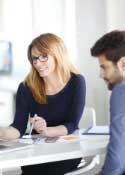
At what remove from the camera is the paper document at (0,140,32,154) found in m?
1.76

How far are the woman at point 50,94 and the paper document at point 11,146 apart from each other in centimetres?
22

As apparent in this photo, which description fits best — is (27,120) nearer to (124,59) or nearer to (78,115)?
(78,115)

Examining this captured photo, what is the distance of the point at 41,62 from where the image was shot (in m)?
2.20

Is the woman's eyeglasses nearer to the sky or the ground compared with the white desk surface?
nearer to the sky

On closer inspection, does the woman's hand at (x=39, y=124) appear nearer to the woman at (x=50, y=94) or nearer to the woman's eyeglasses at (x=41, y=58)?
the woman at (x=50, y=94)

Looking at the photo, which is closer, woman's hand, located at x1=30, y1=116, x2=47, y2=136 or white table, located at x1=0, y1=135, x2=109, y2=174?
white table, located at x1=0, y1=135, x2=109, y2=174

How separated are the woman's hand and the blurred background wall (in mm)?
1834

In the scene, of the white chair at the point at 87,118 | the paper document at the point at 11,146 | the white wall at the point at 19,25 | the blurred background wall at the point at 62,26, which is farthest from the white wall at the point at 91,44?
the paper document at the point at 11,146

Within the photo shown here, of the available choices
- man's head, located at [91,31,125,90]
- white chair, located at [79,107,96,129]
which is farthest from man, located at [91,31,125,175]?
white chair, located at [79,107,96,129]

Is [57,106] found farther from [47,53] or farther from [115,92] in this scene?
[115,92]

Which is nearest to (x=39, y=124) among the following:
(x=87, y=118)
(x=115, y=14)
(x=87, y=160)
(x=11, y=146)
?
(x=11, y=146)

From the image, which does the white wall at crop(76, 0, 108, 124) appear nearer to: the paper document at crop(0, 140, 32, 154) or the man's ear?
A: the paper document at crop(0, 140, 32, 154)

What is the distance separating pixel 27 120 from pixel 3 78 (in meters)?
1.50

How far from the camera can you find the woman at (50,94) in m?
2.18
